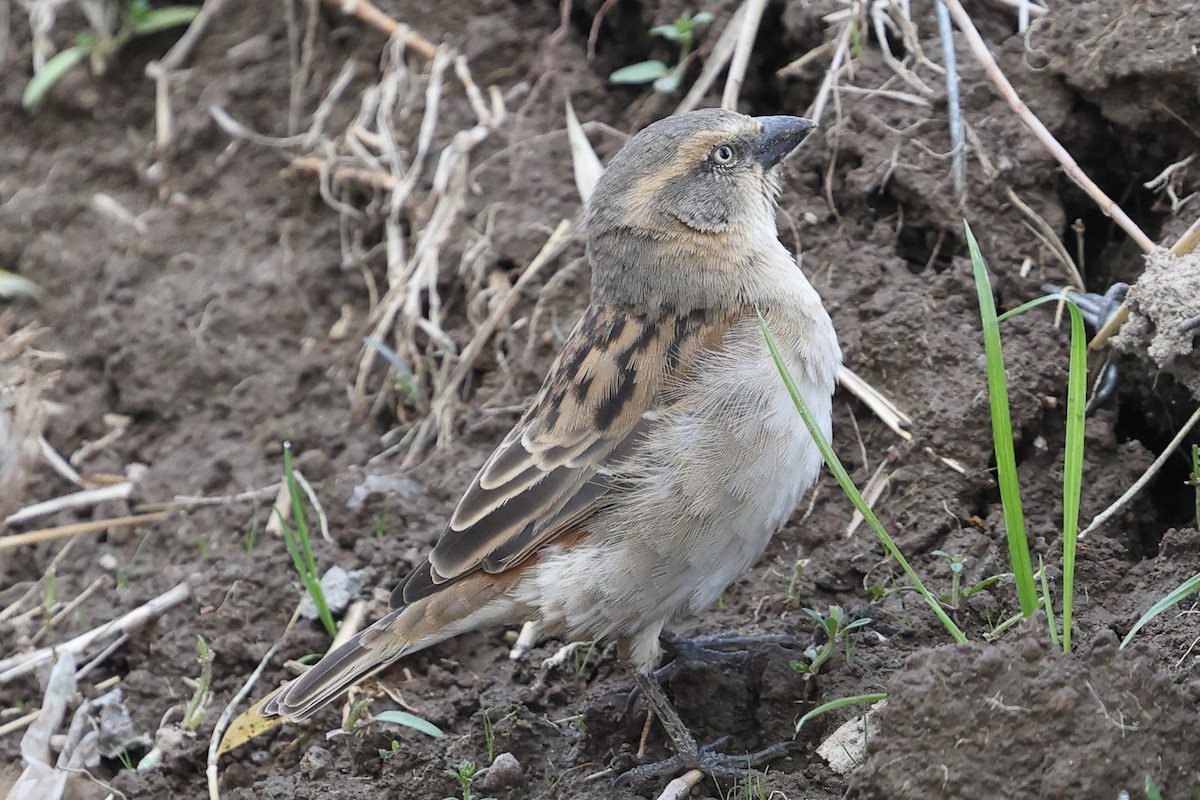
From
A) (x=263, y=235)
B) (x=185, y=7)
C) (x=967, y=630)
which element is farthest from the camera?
(x=185, y=7)

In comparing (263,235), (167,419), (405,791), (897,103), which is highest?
(897,103)

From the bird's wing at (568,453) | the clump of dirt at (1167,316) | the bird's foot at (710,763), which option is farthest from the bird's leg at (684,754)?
the clump of dirt at (1167,316)

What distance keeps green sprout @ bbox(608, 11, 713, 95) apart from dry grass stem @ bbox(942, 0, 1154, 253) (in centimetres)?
126

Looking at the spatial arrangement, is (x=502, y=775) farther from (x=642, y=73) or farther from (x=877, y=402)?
(x=642, y=73)

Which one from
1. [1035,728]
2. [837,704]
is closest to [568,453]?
[837,704]

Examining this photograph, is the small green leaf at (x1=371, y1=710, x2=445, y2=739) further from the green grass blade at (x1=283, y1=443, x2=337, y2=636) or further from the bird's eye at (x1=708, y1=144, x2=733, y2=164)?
the bird's eye at (x1=708, y1=144, x2=733, y2=164)

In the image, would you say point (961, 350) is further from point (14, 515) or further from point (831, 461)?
point (14, 515)

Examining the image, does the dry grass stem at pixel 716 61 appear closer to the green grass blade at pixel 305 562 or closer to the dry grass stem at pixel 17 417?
the green grass blade at pixel 305 562

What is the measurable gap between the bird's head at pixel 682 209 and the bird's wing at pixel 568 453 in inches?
7.3

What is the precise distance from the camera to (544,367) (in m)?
5.93

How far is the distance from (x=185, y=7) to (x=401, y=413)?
3.13 metres

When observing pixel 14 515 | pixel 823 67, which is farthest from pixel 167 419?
pixel 823 67

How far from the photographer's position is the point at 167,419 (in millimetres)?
6539

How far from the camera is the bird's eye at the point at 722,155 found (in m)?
5.05
